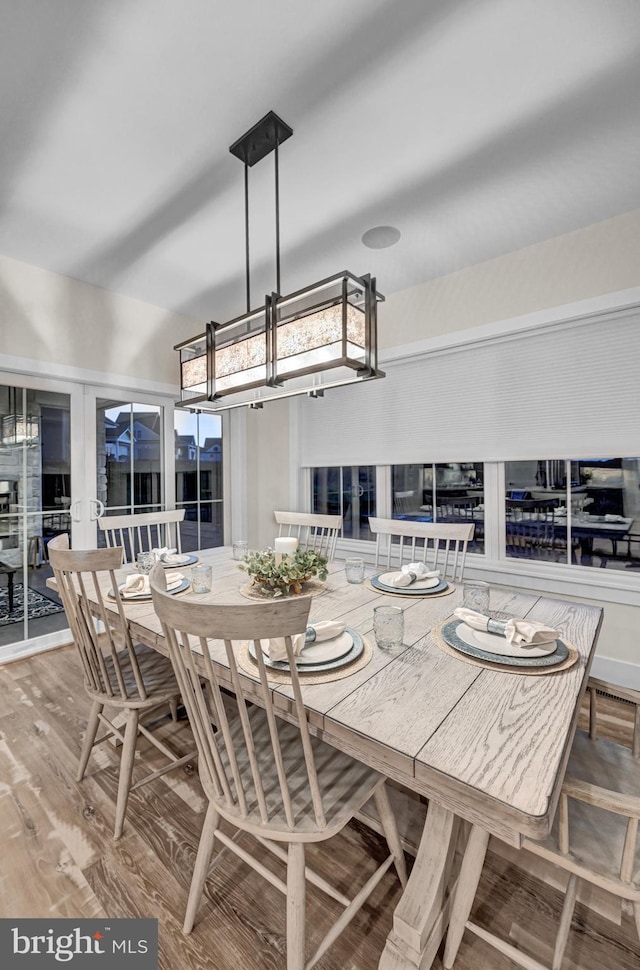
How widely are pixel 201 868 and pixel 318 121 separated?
2577 mm

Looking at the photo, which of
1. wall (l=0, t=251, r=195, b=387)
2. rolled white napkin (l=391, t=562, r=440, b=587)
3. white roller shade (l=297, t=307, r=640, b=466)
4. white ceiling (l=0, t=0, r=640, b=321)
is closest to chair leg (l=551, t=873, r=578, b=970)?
rolled white napkin (l=391, t=562, r=440, b=587)

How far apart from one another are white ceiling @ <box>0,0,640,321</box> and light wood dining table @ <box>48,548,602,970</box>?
1956 millimetres

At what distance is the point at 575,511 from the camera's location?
265cm

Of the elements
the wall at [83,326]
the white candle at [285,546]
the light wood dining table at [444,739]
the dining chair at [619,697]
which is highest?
the wall at [83,326]

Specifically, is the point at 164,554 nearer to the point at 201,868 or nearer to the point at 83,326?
the point at 201,868

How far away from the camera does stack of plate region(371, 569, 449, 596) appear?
1792 millimetres

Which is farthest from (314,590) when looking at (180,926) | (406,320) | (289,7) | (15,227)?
(15,227)

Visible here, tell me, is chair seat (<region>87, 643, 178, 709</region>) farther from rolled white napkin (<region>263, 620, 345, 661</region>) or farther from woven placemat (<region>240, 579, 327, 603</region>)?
rolled white napkin (<region>263, 620, 345, 661</region>)

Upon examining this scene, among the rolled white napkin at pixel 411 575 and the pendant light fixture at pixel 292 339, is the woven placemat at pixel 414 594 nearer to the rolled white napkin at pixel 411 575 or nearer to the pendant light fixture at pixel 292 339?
the rolled white napkin at pixel 411 575

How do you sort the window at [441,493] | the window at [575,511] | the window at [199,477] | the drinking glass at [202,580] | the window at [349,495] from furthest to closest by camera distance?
the window at [199,477] → the window at [349,495] → the window at [441,493] → the window at [575,511] → the drinking glass at [202,580]

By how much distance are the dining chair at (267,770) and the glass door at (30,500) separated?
234cm

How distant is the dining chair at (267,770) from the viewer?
0.85 meters

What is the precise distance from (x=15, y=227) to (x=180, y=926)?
10.6ft

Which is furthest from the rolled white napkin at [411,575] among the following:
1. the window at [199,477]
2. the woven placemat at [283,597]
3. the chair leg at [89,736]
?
the window at [199,477]
